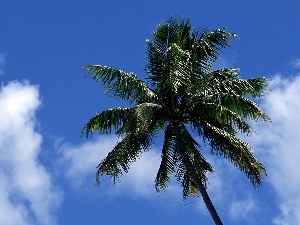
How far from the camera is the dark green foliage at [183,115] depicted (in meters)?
28.0

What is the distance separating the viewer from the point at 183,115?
2892 centimetres

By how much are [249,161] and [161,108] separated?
3.71m

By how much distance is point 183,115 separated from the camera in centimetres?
2892

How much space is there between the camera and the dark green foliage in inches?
1101

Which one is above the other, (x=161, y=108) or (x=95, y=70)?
(x=95, y=70)

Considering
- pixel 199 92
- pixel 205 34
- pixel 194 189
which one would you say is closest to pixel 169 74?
pixel 199 92

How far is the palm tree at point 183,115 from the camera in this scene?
27.9m

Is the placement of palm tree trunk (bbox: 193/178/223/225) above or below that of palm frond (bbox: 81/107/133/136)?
below

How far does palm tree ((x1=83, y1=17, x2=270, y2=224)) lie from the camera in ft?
91.7

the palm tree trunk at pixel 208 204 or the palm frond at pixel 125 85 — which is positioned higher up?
the palm frond at pixel 125 85

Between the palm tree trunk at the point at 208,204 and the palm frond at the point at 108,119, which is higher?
the palm frond at the point at 108,119

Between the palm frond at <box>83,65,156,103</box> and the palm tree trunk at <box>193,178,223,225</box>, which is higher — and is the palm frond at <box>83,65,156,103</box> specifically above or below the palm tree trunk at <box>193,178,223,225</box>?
above

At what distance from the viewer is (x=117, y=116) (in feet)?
94.5

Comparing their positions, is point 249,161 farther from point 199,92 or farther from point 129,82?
point 129,82
